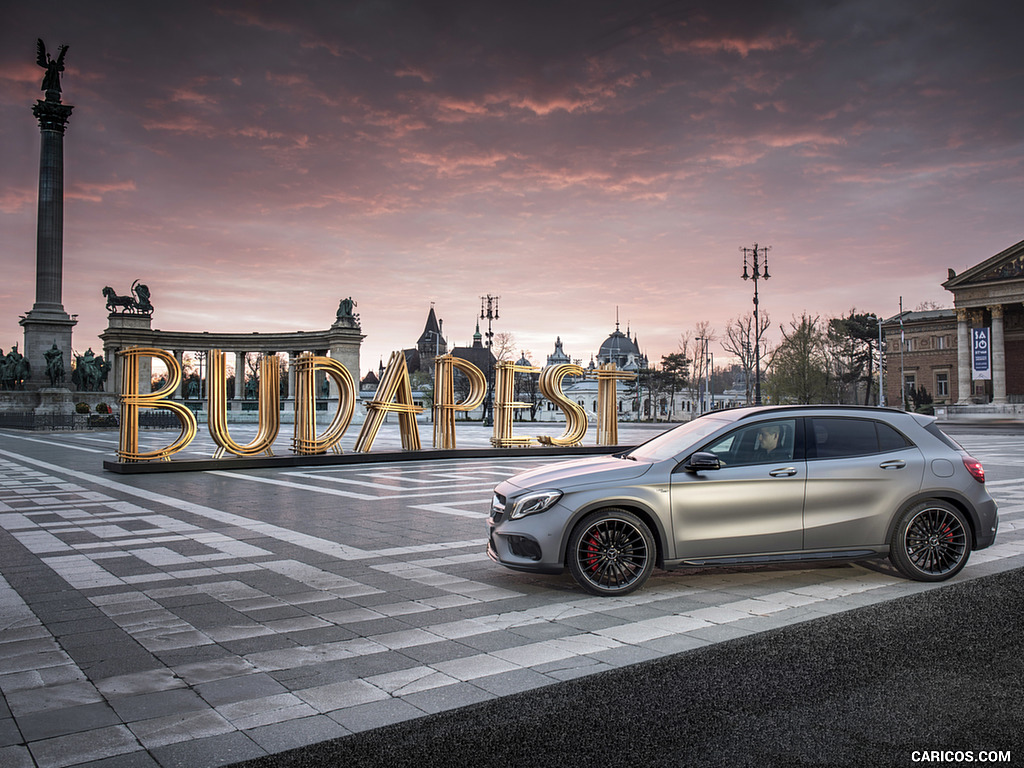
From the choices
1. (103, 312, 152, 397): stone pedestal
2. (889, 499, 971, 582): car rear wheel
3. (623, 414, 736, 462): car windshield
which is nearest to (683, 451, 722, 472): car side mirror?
(623, 414, 736, 462): car windshield

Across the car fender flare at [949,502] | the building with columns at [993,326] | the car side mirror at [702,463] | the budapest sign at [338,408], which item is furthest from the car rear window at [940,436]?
the building with columns at [993,326]

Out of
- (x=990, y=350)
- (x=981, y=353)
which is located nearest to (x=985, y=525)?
(x=981, y=353)

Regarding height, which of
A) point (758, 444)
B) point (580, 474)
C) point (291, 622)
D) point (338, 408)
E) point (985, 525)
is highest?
point (338, 408)

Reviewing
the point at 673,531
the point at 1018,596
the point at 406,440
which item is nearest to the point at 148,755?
the point at 673,531

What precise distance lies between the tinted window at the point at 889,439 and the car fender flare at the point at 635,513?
7.97 ft

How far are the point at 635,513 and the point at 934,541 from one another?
9.91 feet

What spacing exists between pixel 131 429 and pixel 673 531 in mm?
16396

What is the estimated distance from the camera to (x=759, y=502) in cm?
696

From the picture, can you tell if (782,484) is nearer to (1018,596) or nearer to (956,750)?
(1018,596)

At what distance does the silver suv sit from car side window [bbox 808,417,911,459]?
0.04 ft

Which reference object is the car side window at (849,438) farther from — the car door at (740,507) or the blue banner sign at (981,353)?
the blue banner sign at (981,353)

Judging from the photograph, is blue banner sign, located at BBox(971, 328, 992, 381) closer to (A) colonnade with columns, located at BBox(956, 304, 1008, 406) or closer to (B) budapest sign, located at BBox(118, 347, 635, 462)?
(A) colonnade with columns, located at BBox(956, 304, 1008, 406)

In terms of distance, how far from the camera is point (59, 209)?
56406 millimetres

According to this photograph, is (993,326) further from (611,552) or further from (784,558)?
(611,552)
